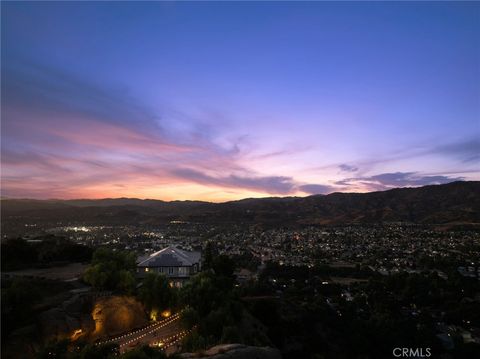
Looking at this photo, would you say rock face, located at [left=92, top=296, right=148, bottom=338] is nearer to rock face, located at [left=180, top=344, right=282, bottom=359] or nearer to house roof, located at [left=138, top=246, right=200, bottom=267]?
rock face, located at [left=180, top=344, right=282, bottom=359]

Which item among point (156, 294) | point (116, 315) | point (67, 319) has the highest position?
point (156, 294)

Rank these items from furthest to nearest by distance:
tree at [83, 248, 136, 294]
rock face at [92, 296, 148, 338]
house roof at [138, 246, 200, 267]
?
house roof at [138, 246, 200, 267]
tree at [83, 248, 136, 294]
rock face at [92, 296, 148, 338]

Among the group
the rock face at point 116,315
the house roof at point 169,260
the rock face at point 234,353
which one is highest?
the house roof at point 169,260

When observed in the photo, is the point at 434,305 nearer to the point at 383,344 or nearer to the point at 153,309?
the point at 383,344

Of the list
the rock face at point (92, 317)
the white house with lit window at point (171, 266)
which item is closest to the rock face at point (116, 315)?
the rock face at point (92, 317)

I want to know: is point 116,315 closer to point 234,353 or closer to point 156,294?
point 156,294

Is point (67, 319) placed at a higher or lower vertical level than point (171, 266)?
lower

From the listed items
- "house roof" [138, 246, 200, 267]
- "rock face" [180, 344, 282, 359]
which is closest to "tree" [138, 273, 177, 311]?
"house roof" [138, 246, 200, 267]

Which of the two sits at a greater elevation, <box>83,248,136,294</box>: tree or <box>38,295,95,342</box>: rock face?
<box>83,248,136,294</box>: tree

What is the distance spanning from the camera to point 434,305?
5638 cm

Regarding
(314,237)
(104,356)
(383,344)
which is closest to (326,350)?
(383,344)

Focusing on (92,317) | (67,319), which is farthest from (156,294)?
(67,319)

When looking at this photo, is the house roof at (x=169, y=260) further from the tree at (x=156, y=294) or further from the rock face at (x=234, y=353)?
the rock face at (x=234, y=353)

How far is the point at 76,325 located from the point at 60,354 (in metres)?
6.98
